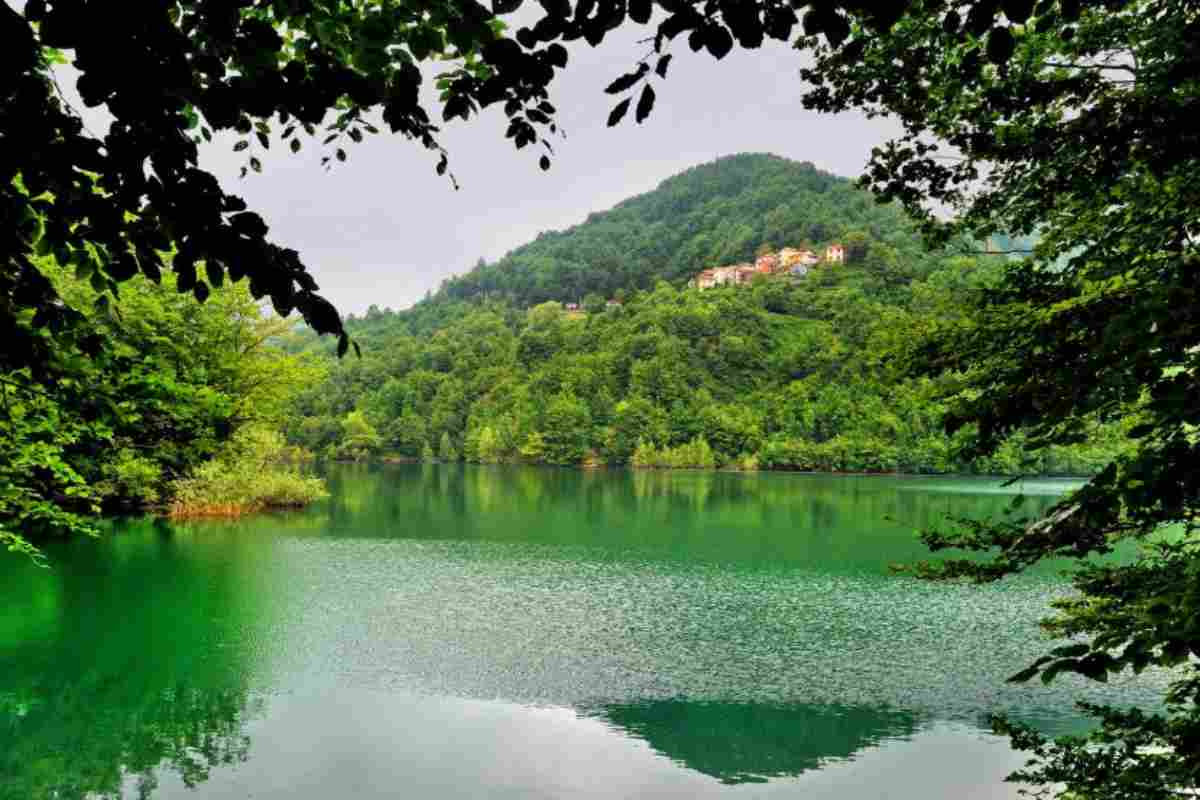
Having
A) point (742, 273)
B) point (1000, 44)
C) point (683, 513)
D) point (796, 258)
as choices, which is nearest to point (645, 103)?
point (1000, 44)

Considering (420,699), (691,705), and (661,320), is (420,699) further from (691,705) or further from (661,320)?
(661,320)

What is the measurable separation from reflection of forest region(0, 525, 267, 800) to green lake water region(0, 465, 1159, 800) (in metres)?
0.06

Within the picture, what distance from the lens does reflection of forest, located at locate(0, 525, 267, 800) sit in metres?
11.5

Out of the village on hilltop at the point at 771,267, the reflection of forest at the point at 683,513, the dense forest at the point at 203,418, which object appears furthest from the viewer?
the village on hilltop at the point at 771,267

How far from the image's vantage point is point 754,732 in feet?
44.9

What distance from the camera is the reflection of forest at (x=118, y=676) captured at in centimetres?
1152

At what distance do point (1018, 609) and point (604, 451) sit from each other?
9245cm

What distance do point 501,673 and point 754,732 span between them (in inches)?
213

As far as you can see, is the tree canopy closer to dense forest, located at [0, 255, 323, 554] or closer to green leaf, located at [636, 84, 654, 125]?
green leaf, located at [636, 84, 654, 125]

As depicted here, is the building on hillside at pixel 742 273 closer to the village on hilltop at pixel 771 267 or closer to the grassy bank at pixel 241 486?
the village on hilltop at pixel 771 267

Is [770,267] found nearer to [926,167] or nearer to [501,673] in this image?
[501,673]

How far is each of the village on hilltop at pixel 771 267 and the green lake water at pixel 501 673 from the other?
133536 millimetres

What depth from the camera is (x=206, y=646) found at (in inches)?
698

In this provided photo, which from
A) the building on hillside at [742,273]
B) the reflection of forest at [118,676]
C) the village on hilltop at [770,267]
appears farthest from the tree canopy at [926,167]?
the building on hillside at [742,273]
